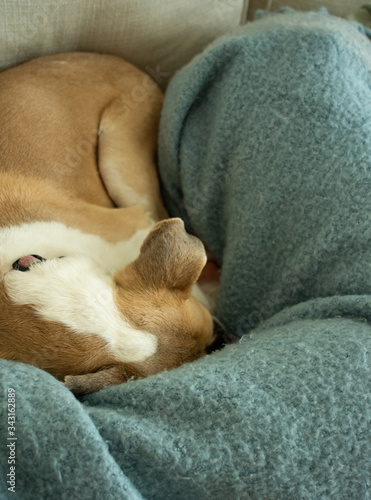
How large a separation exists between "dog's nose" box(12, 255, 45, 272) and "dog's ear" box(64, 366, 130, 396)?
0.36 m

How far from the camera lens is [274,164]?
1.45 m

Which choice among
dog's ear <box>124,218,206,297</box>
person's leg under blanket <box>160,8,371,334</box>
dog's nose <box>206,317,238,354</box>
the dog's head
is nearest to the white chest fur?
the dog's head

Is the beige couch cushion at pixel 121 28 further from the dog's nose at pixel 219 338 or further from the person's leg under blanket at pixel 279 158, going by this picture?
the dog's nose at pixel 219 338

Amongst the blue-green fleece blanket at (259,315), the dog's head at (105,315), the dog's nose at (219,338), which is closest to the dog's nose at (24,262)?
the dog's head at (105,315)

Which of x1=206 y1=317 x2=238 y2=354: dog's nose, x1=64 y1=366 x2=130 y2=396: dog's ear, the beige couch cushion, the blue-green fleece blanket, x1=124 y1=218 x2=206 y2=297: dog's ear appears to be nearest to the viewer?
the blue-green fleece blanket

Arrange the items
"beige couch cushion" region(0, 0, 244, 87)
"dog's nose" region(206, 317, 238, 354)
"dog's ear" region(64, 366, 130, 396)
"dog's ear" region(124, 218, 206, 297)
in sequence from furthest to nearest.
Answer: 1. "beige couch cushion" region(0, 0, 244, 87)
2. "dog's nose" region(206, 317, 238, 354)
3. "dog's ear" region(124, 218, 206, 297)
4. "dog's ear" region(64, 366, 130, 396)

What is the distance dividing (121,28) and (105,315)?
4.17 feet

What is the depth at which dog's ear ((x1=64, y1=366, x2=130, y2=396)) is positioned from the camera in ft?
3.56

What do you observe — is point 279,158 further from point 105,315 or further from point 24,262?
point 24,262

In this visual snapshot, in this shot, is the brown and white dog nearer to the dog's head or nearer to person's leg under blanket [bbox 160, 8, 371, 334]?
the dog's head

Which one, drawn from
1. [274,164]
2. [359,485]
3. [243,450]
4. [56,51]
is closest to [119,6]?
[56,51]

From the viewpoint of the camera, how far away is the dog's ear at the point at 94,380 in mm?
1084

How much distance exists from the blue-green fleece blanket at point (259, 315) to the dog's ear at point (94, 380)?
0.04 m

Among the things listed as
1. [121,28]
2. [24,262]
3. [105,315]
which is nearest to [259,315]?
[105,315]
